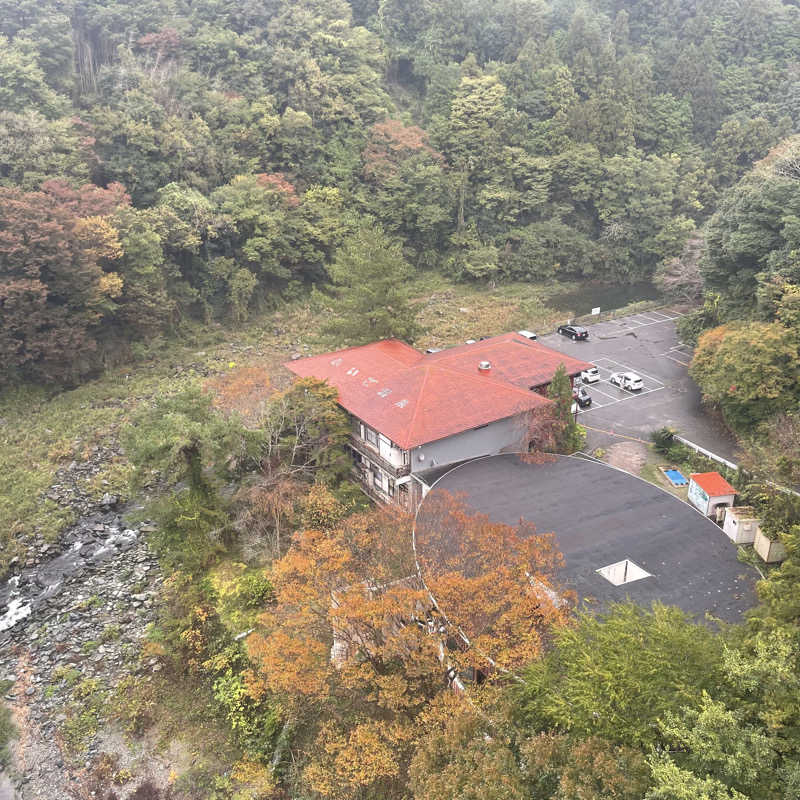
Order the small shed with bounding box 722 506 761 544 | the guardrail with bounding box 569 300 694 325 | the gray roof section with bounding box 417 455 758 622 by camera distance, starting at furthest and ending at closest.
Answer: the guardrail with bounding box 569 300 694 325 → the small shed with bounding box 722 506 761 544 → the gray roof section with bounding box 417 455 758 622

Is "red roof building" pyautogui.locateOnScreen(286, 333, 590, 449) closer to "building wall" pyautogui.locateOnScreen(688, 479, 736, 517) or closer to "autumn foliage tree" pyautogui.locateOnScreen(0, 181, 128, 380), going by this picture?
"building wall" pyautogui.locateOnScreen(688, 479, 736, 517)

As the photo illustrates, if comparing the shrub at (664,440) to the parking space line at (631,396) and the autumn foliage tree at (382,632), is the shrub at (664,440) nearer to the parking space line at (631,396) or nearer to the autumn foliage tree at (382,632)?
the parking space line at (631,396)

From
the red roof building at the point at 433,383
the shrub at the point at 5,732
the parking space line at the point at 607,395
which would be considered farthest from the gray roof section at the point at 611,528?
the shrub at the point at 5,732

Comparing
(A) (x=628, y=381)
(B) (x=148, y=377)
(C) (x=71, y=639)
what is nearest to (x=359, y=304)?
(B) (x=148, y=377)

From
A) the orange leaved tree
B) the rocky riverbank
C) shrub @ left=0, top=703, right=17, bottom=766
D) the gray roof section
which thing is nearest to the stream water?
the rocky riverbank

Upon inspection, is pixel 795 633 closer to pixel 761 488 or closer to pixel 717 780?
pixel 717 780
